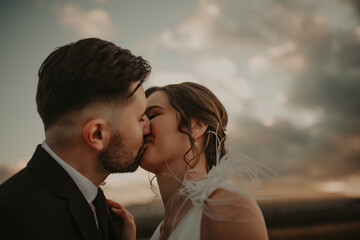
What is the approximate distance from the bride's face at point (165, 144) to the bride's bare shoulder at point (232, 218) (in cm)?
108

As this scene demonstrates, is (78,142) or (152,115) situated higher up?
(152,115)

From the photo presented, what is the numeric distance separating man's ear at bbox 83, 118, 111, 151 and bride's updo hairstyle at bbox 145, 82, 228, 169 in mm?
966

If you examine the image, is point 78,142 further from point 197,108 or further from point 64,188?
→ point 197,108

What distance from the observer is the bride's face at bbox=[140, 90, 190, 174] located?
350cm

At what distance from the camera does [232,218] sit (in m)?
2.32

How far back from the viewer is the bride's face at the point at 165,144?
3502 mm

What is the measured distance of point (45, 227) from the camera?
2.19 m

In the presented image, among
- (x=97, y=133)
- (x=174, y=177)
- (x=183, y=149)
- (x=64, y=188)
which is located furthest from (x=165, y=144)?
(x=64, y=188)

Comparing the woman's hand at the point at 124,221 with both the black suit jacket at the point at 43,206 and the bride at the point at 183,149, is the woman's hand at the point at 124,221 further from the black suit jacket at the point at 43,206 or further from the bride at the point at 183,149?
the black suit jacket at the point at 43,206

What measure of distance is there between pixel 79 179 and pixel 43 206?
510 millimetres

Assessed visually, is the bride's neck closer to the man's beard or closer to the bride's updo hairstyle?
the bride's updo hairstyle

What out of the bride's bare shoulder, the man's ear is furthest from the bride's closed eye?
the bride's bare shoulder

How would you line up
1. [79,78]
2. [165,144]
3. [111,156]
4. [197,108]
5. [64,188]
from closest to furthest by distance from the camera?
[64,188] < [79,78] < [111,156] < [165,144] < [197,108]

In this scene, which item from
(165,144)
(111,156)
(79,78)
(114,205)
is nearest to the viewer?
(79,78)
